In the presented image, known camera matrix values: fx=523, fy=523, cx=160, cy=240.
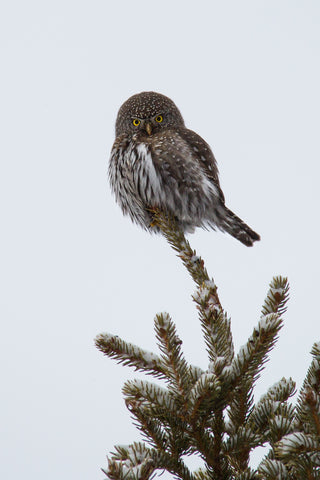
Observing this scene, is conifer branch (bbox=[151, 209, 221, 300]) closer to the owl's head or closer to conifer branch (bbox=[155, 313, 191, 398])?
conifer branch (bbox=[155, 313, 191, 398])

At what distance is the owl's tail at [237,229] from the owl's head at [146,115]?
104cm

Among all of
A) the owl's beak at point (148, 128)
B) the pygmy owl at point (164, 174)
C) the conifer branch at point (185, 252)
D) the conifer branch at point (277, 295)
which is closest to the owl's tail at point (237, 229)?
the pygmy owl at point (164, 174)

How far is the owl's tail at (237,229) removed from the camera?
4660 millimetres

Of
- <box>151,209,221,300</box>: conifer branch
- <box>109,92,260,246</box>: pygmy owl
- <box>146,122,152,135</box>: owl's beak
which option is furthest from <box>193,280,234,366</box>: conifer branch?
<box>146,122,152,135</box>: owl's beak

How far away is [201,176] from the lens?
15.0 ft

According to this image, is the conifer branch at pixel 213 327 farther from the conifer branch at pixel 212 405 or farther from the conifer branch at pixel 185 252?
the conifer branch at pixel 185 252

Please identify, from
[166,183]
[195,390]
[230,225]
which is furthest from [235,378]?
[230,225]

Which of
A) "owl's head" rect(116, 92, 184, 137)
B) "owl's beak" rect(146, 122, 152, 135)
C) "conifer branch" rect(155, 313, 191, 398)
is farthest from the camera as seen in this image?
"owl's head" rect(116, 92, 184, 137)

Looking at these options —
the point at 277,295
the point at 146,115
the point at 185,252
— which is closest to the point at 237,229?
the point at 146,115

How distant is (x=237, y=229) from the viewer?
470 centimetres

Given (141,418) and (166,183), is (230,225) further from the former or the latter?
(141,418)

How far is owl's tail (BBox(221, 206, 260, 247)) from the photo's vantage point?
4.66m

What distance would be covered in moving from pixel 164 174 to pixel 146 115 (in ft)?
2.99

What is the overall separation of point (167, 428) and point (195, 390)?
10.1 inches
